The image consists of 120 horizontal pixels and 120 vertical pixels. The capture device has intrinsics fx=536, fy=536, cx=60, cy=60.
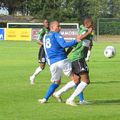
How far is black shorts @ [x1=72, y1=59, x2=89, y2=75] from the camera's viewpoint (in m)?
12.5

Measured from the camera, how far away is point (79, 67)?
41.1ft

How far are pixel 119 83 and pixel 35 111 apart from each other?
664 cm

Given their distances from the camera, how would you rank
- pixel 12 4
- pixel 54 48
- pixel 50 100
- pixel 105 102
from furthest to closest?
1. pixel 12 4
2. pixel 50 100
3. pixel 105 102
4. pixel 54 48

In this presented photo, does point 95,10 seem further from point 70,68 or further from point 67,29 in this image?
point 70,68

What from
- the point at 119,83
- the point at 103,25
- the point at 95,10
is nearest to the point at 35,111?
the point at 119,83

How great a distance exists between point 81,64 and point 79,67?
0.36 feet

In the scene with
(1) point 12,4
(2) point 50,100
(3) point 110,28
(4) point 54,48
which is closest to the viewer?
(4) point 54,48

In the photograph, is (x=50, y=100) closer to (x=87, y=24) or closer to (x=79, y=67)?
(x=79, y=67)

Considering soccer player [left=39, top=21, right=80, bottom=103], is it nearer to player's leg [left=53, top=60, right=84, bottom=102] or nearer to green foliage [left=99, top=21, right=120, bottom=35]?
player's leg [left=53, top=60, right=84, bottom=102]

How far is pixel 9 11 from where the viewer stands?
99.5 metres

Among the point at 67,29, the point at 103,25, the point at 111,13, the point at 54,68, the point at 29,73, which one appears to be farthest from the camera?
the point at 111,13

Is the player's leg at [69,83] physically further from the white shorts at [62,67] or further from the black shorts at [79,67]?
the black shorts at [79,67]

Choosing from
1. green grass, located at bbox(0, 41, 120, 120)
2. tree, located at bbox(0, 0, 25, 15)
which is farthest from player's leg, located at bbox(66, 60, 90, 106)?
tree, located at bbox(0, 0, 25, 15)

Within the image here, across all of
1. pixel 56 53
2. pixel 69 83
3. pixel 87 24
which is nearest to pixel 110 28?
pixel 69 83
